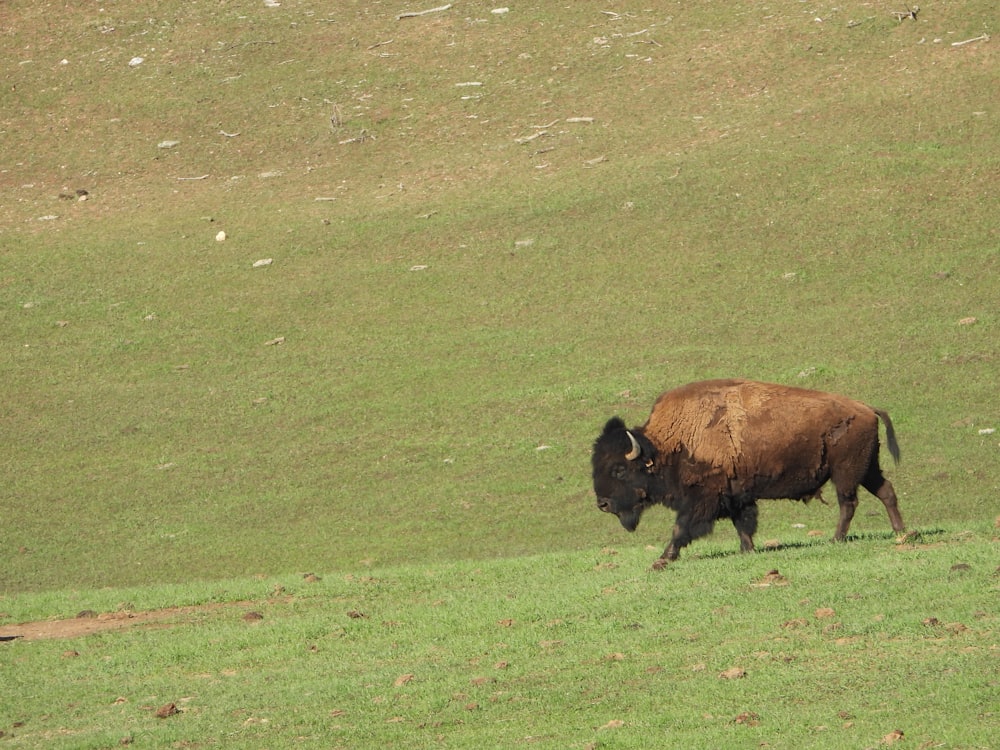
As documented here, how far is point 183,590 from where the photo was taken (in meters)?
16.8

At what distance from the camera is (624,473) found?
15.1m

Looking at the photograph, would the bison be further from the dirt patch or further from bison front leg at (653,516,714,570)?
the dirt patch

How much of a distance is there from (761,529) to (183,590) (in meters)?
7.69

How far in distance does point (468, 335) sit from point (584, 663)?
53.3 feet

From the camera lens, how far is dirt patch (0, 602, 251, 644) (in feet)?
48.9

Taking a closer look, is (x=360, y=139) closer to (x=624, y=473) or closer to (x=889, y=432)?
(x=624, y=473)

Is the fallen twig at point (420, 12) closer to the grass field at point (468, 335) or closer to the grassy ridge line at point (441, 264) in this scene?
the grass field at point (468, 335)

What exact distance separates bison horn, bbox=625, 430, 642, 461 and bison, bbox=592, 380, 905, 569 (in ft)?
0.04

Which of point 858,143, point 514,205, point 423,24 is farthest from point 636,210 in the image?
point 423,24

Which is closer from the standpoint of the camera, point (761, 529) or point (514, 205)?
point (761, 529)

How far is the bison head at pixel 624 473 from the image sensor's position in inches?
588

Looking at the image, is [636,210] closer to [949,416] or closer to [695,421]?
[949,416]

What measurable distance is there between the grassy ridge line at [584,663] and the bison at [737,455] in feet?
1.88

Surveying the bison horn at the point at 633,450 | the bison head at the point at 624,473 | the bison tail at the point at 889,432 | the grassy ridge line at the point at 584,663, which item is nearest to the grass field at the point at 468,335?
the grassy ridge line at the point at 584,663
